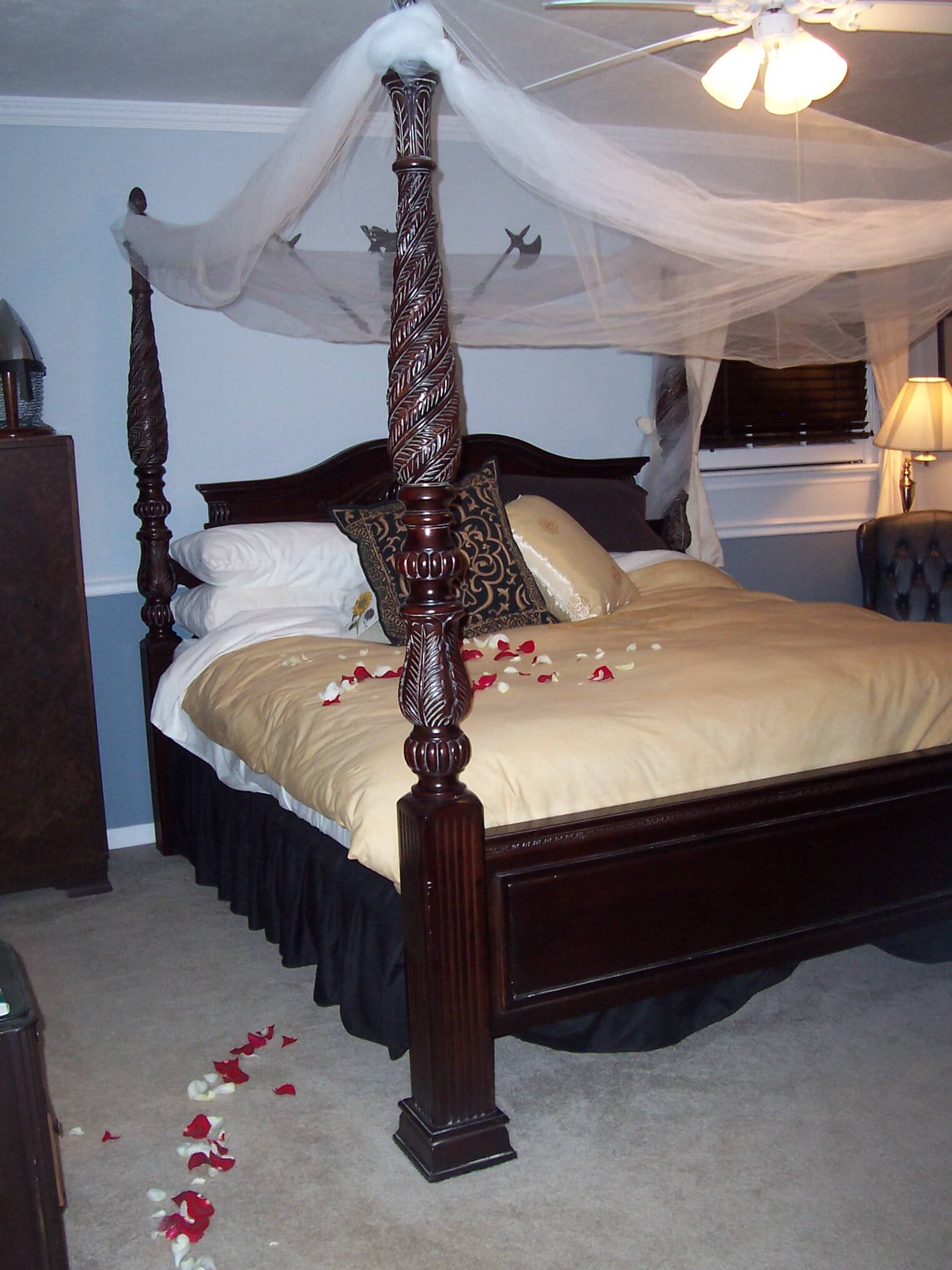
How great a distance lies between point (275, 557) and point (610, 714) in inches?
61.0

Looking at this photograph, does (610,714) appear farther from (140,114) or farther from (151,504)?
(140,114)

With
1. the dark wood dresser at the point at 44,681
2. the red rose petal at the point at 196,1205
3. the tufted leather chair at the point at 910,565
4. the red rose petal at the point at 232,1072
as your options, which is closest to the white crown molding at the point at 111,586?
the dark wood dresser at the point at 44,681

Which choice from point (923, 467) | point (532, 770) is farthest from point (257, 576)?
point (923, 467)

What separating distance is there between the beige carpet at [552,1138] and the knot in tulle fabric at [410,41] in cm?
181

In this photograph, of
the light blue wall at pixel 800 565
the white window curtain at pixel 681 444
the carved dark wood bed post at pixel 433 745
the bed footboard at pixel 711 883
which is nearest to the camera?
the carved dark wood bed post at pixel 433 745

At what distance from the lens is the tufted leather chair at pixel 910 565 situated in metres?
4.20

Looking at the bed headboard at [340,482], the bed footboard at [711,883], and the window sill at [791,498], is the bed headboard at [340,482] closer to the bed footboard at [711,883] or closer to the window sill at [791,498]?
the window sill at [791,498]

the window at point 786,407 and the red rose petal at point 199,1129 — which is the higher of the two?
the window at point 786,407

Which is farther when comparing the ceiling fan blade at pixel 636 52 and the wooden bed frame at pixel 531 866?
the ceiling fan blade at pixel 636 52

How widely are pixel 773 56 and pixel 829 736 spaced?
1261 mm

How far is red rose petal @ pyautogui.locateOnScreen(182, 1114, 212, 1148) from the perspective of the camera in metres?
2.09

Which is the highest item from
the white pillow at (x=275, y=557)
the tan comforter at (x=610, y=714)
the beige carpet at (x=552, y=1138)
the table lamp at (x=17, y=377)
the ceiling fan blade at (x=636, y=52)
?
the ceiling fan blade at (x=636, y=52)

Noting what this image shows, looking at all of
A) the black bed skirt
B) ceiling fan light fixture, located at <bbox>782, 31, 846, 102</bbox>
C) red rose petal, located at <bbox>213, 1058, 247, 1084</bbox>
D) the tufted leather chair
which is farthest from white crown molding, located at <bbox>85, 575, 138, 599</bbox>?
the tufted leather chair

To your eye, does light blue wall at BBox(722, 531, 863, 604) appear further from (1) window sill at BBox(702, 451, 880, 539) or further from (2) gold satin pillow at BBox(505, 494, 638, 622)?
(2) gold satin pillow at BBox(505, 494, 638, 622)
